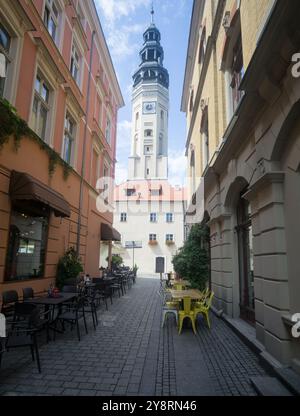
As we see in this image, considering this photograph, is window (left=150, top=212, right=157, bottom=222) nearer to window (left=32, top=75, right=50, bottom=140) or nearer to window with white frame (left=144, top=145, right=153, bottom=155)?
window with white frame (left=144, top=145, right=153, bottom=155)

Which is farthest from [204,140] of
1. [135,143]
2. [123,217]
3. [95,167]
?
[135,143]

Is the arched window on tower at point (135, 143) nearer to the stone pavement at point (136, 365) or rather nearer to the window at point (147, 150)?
the window at point (147, 150)

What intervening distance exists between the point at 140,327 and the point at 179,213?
2693 centimetres

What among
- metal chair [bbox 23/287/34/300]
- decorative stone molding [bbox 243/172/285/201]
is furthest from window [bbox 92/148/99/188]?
decorative stone molding [bbox 243/172/285/201]

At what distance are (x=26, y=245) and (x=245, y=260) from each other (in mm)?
6283

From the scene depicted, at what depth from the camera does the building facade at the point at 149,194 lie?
3300 centimetres

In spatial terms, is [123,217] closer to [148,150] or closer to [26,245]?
[148,150]

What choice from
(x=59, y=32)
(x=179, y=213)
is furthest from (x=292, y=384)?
(x=179, y=213)

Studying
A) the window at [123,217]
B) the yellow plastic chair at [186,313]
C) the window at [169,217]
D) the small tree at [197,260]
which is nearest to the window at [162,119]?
the window at [169,217]

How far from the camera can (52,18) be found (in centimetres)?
1009

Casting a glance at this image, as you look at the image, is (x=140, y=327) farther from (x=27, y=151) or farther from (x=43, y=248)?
(x=27, y=151)

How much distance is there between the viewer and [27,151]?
26.4ft

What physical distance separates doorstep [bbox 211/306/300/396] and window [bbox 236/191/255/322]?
420 millimetres
